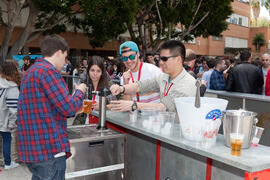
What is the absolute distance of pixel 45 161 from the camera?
259 cm

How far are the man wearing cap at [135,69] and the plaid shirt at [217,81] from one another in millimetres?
3762

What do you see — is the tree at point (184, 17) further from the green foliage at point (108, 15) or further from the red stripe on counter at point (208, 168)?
the red stripe on counter at point (208, 168)

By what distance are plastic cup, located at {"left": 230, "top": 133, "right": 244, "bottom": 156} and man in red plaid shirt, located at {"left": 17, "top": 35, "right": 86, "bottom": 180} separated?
4.20 feet

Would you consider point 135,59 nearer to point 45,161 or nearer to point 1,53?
point 45,161

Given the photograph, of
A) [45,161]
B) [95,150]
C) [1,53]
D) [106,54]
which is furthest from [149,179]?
[106,54]

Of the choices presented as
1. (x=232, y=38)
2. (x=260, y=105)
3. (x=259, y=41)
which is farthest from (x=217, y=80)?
(x=259, y=41)

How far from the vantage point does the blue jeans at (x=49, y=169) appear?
8.53 feet

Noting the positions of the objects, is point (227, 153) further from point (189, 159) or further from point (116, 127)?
point (116, 127)

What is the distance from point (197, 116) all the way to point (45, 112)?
1226 millimetres

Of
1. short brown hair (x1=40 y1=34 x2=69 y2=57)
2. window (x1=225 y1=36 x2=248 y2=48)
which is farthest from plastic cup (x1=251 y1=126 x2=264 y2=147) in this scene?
window (x1=225 y1=36 x2=248 y2=48)

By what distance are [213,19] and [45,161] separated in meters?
21.0

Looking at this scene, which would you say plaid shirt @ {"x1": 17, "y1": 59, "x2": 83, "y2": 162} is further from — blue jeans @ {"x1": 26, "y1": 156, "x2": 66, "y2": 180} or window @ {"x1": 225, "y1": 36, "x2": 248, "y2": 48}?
window @ {"x1": 225, "y1": 36, "x2": 248, "y2": 48}

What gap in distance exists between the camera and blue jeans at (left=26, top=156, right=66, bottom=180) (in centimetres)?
260

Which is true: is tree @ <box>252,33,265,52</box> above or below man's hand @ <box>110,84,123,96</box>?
above
